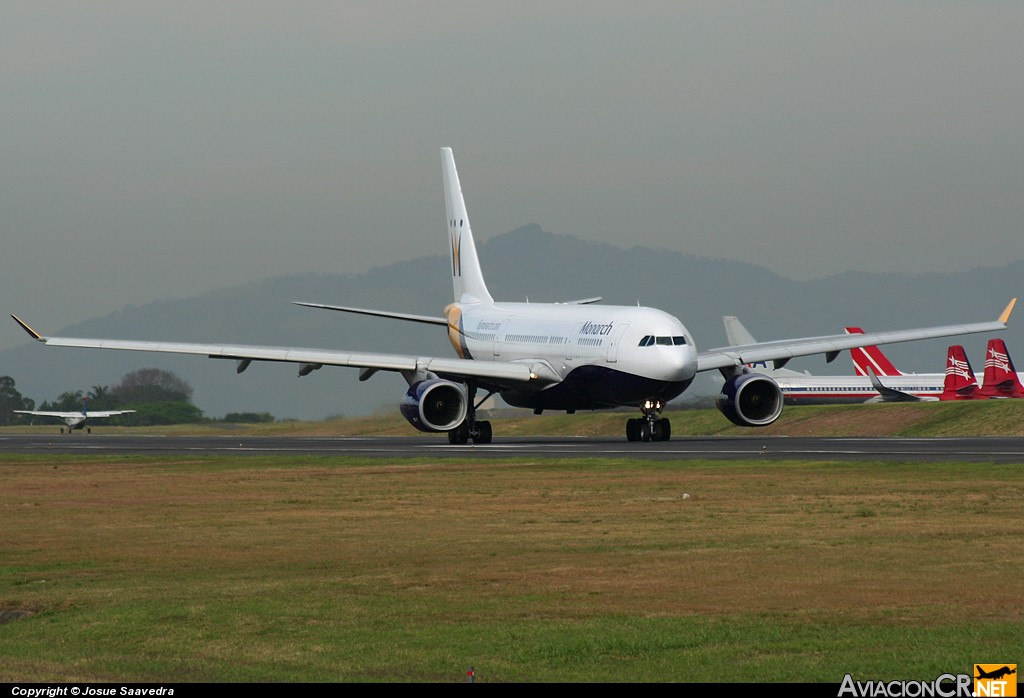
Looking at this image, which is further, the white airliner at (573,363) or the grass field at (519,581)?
the white airliner at (573,363)

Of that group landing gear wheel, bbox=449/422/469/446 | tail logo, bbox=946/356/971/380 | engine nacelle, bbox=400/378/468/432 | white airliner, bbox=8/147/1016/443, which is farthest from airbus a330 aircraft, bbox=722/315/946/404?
engine nacelle, bbox=400/378/468/432

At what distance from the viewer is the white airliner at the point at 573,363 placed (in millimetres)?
47062

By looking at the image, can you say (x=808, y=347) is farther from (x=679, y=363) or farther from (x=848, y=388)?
(x=848, y=388)

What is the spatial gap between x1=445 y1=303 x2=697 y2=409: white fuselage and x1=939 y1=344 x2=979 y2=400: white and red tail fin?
38.6 meters

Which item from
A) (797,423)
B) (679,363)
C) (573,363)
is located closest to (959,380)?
(797,423)

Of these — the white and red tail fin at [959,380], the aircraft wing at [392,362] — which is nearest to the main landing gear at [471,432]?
the aircraft wing at [392,362]

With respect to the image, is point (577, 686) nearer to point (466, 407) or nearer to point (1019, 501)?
point (1019, 501)

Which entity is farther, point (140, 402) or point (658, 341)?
point (140, 402)

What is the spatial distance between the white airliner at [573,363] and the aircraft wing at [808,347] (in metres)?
0.04

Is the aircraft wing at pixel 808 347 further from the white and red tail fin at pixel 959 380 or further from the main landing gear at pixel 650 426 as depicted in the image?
the white and red tail fin at pixel 959 380

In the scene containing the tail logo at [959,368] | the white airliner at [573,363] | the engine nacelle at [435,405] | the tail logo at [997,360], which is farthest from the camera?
the tail logo at [959,368]

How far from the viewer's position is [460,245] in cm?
6700

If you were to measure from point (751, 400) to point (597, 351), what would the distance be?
6.26m

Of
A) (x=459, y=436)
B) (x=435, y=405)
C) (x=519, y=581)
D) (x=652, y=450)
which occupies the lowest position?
(x=519, y=581)
